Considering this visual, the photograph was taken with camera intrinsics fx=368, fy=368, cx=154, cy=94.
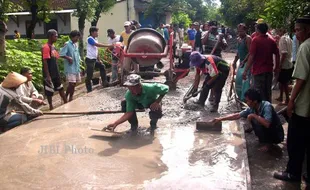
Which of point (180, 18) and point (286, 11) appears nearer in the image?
point (286, 11)

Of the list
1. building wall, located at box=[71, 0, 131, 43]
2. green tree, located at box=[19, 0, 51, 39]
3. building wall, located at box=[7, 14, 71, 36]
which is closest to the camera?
green tree, located at box=[19, 0, 51, 39]

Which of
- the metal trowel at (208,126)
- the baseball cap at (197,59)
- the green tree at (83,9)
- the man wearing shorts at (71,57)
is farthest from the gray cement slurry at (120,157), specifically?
the green tree at (83,9)

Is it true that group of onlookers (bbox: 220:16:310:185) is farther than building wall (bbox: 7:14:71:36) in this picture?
No

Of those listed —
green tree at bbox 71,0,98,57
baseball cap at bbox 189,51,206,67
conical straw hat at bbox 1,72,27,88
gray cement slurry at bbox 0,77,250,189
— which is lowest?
gray cement slurry at bbox 0,77,250,189

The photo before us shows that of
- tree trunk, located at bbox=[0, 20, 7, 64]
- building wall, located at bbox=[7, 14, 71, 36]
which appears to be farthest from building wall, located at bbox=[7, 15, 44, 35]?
tree trunk, located at bbox=[0, 20, 7, 64]

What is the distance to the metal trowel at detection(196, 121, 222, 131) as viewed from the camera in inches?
226

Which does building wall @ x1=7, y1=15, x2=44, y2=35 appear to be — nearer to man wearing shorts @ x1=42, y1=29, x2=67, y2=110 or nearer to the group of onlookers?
man wearing shorts @ x1=42, y1=29, x2=67, y2=110

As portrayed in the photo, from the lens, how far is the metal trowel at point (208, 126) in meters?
5.74

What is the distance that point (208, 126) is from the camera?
5.80 meters

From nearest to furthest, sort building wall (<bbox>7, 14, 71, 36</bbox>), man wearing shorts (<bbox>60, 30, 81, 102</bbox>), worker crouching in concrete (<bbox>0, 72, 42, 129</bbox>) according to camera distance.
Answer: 1. worker crouching in concrete (<bbox>0, 72, 42, 129</bbox>)
2. man wearing shorts (<bbox>60, 30, 81, 102</bbox>)
3. building wall (<bbox>7, 14, 71, 36</bbox>)

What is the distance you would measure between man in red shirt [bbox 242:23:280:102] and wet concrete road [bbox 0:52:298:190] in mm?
876

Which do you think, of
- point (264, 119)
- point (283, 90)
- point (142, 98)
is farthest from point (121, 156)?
point (283, 90)

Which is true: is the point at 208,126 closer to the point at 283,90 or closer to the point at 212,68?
the point at 212,68

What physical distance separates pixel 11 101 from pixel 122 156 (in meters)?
2.48
